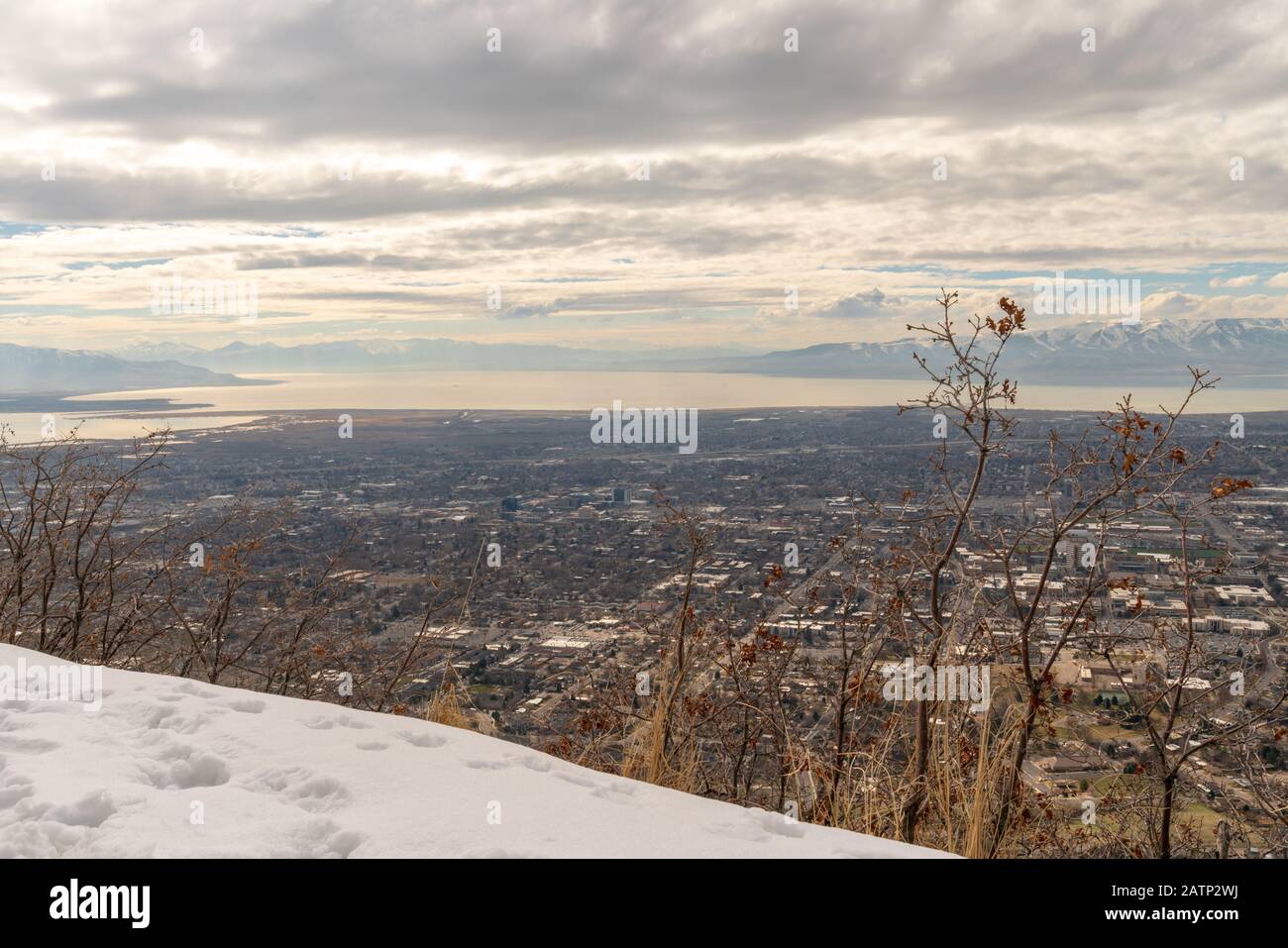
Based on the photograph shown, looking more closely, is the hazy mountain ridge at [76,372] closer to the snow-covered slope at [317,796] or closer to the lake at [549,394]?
the lake at [549,394]

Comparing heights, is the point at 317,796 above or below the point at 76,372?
below

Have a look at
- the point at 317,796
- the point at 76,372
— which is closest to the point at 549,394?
the point at 76,372

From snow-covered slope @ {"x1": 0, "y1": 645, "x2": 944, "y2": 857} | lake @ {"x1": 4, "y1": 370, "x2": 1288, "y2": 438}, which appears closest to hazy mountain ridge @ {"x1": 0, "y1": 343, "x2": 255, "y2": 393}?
lake @ {"x1": 4, "y1": 370, "x2": 1288, "y2": 438}

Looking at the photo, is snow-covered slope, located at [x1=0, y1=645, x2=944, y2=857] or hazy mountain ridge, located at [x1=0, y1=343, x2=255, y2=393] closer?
snow-covered slope, located at [x1=0, y1=645, x2=944, y2=857]

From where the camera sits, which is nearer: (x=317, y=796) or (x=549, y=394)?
(x=317, y=796)

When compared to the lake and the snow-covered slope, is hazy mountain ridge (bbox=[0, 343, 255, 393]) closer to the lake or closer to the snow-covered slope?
the lake

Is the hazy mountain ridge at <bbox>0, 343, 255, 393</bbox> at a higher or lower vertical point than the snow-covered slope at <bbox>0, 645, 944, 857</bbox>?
higher

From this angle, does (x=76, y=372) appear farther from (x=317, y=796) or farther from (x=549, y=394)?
(x=317, y=796)

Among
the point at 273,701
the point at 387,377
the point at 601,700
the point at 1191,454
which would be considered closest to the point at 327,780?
the point at 273,701
